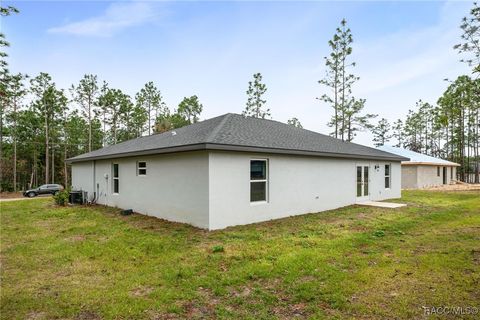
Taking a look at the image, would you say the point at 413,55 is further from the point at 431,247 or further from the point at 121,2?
the point at 121,2

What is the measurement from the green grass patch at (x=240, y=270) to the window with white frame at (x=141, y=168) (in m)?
2.44

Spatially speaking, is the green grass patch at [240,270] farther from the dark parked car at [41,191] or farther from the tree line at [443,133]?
the tree line at [443,133]

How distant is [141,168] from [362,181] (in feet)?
32.4

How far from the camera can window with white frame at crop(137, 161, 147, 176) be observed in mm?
9688

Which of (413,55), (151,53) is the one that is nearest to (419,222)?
(413,55)

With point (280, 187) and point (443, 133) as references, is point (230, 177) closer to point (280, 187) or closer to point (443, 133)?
point (280, 187)

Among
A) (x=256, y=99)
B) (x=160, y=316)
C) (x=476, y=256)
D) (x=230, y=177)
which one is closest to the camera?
(x=160, y=316)

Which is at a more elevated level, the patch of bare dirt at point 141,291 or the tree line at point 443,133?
the tree line at point 443,133

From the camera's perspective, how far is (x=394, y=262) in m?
4.64

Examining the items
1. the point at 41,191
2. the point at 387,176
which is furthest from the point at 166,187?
the point at 41,191

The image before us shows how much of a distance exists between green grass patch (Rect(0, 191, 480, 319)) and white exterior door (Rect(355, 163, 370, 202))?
185 inches

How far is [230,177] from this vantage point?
295 inches

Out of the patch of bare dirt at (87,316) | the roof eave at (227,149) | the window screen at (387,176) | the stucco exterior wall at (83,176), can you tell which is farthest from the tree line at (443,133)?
the patch of bare dirt at (87,316)

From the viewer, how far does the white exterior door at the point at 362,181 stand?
12.4m
